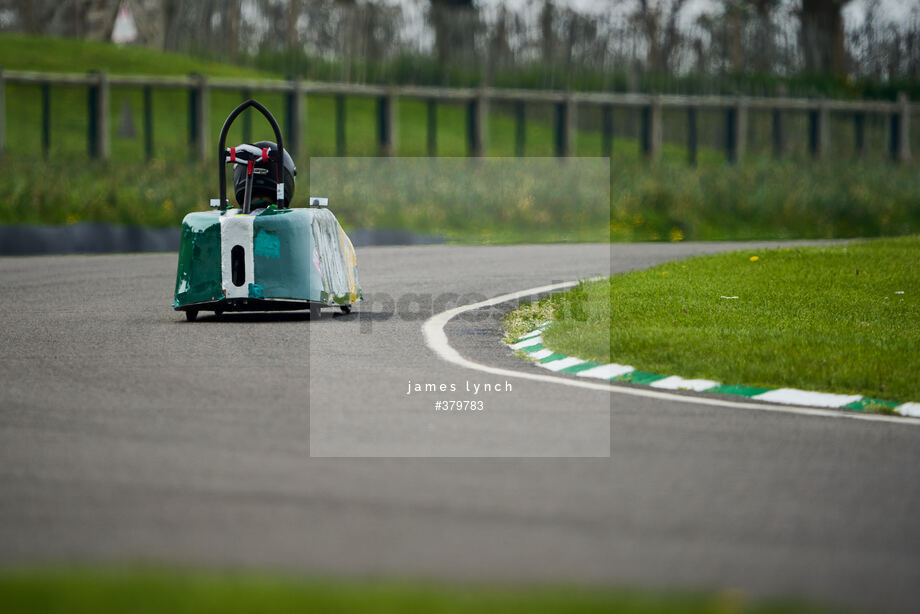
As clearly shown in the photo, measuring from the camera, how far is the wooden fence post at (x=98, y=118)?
26109mm

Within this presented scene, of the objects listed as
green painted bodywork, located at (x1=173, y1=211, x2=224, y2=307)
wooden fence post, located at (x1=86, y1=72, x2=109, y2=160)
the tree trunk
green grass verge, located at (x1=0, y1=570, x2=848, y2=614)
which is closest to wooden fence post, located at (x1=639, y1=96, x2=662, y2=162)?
the tree trunk

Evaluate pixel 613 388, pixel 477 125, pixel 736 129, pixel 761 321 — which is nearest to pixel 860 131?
pixel 736 129

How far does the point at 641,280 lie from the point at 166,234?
946cm

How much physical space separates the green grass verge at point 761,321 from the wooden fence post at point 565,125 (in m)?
13.3

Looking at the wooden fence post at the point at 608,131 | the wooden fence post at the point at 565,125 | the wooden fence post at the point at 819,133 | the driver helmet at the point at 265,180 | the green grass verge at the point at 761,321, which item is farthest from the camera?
the wooden fence post at the point at 819,133

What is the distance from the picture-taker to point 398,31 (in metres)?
39.1

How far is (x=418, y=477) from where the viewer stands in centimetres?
650

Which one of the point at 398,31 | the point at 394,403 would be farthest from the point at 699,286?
the point at 398,31

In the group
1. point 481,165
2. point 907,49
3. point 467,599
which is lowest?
point 467,599

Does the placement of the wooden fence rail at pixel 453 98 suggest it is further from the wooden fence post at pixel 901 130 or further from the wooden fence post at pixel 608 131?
the wooden fence post at pixel 608 131

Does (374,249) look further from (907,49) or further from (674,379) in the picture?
(907,49)

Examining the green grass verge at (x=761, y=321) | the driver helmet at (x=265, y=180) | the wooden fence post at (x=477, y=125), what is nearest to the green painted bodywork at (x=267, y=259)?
the driver helmet at (x=265, y=180)

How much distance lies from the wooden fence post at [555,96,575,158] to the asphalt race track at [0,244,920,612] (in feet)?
64.8

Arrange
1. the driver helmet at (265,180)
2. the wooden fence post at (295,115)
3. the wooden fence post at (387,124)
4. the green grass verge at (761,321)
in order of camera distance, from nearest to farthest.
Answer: the green grass verge at (761,321) → the driver helmet at (265,180) → the wooden fence post at (295,115) → the wooden fence post at (387,124)
